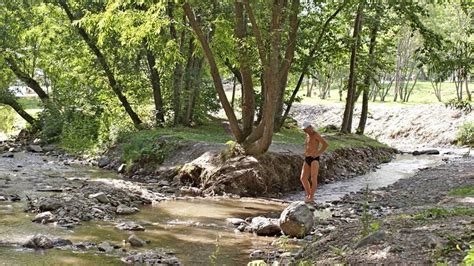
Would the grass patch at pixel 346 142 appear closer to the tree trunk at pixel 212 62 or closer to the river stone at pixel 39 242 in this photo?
the tree trunk at pixel 212 62

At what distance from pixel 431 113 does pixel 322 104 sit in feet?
43.7

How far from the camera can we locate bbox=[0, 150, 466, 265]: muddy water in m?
7.93

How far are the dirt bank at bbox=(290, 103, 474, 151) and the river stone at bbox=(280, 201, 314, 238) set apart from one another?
27.1m

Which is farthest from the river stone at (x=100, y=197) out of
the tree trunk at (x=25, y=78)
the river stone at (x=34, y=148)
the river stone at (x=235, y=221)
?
the tree trunk at (x=25, y=78)

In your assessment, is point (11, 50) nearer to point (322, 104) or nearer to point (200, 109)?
point (200, 109)

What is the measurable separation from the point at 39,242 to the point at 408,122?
38.9 m

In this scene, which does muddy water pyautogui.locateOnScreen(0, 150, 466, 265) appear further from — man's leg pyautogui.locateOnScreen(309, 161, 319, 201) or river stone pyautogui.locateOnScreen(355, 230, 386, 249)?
river stone pyautogui.locateOnScreen(355, 230, 386, 249)

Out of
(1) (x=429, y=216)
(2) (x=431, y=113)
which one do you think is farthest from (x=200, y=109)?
(2) (x=431, y=113)

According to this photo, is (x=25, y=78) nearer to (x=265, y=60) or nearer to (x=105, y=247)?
(x=265, y=60)

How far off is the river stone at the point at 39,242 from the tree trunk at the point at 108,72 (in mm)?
16765

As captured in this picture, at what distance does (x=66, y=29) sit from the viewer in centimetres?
2666

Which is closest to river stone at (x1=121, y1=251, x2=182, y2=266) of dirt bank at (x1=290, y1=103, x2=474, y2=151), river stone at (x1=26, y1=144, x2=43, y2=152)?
river stone at (x1=26, y1=144, x2=43, y2=152)

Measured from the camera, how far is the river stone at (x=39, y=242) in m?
8.23

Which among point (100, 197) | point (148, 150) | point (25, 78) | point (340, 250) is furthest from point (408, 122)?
point (340, 250)
